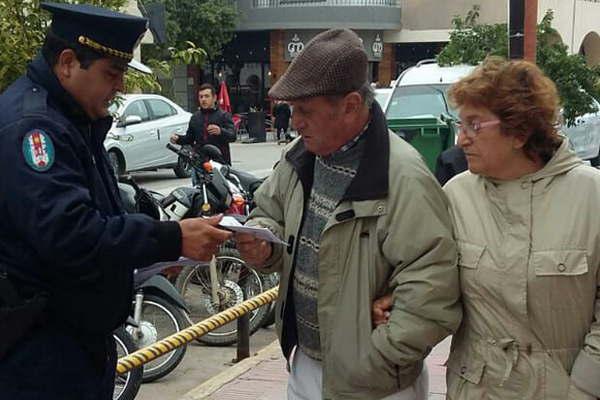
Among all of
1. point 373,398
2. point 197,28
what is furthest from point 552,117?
point 197,28

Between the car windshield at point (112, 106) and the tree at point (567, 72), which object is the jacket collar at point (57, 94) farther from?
the tree at point (567, 72)

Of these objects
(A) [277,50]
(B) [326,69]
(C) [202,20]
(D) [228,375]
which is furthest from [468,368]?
(A) [277,50]

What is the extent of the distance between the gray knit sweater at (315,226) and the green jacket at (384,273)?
0.20ft

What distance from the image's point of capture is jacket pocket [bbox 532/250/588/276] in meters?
2.35

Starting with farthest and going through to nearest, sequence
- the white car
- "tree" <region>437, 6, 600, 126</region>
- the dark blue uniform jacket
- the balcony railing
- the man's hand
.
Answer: the balcony railing, the white car, "tree" <region>437, 6, 600, 126</region>, the man's hand, the dark blue uniform jacket

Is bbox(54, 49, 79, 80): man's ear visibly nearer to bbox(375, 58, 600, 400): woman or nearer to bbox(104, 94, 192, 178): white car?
bbox(375, 58, 600, 400): woman

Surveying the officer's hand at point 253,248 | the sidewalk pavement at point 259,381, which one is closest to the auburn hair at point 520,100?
the officer's hand at point 253,248

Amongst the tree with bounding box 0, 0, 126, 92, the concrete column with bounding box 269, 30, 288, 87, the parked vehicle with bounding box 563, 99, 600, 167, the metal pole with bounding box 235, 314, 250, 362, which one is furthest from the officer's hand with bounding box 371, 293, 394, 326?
the concrete column with bounding box 269, 30, 288, 87

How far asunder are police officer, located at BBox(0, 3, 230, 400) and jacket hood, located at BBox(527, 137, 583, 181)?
92 centimetres

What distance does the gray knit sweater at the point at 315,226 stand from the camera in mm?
2547

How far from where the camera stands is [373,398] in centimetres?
250

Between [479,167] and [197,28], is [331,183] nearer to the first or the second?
[479,167]

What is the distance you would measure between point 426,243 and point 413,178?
0.19 meters

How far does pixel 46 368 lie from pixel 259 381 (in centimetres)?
286
